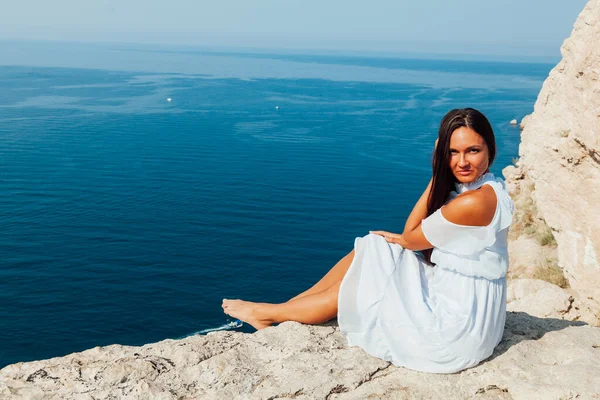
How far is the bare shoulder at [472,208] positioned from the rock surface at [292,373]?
1.32 metres

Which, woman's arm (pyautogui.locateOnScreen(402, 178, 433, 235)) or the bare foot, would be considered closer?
woman's arm (pyautogui.locateOnScreen(402, 178, 433, 235))

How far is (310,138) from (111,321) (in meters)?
34.1

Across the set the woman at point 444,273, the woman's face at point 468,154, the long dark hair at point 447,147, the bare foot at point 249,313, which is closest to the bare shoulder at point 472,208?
the woman at point 444,273

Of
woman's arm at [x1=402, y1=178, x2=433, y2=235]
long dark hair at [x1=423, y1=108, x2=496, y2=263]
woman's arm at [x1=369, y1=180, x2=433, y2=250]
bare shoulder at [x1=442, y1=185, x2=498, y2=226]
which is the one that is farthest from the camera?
woman's arm at [x1=402, y1=178, x2=433, y2=235]

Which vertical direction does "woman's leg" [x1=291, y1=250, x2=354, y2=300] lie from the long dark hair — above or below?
below

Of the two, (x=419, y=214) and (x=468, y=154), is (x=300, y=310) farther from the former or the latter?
(x=468, y=154)

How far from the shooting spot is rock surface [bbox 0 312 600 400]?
4.81m

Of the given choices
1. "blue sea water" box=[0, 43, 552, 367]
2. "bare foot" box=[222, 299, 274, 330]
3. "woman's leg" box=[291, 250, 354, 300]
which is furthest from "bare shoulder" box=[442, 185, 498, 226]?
"blue sea water" box=[0, 43, 552, 367]

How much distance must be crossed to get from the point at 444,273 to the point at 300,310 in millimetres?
1495

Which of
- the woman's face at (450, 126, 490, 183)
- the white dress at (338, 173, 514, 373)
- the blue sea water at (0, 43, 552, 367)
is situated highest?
the woman's face at (450, 126, 490, 183)

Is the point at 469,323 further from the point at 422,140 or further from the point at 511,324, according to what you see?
the point at 422,140

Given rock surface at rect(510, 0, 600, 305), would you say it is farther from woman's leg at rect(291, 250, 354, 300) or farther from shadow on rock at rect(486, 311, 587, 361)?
woman's leg at rect(291, 250, 354, 300)

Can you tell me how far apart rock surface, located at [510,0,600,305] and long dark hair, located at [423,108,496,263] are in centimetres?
532

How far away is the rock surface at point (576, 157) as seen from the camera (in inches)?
379
